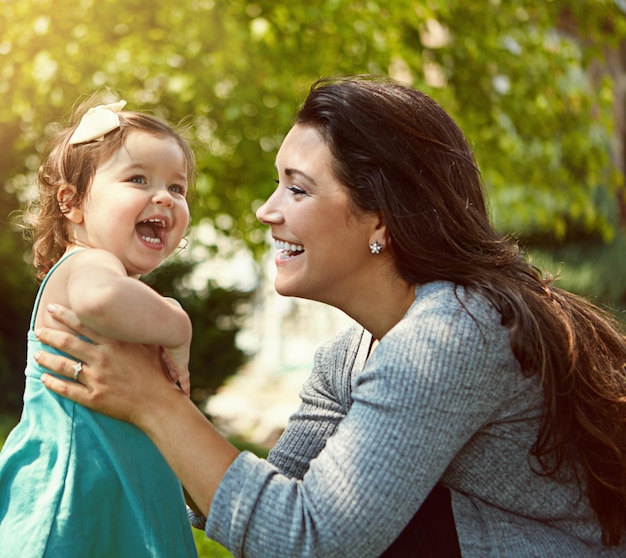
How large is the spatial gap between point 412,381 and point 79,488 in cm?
81

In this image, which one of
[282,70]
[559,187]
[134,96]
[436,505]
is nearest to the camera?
[436,505]

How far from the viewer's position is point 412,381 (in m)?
1.79

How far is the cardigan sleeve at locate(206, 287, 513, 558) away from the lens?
174cm

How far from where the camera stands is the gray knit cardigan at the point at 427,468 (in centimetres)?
174

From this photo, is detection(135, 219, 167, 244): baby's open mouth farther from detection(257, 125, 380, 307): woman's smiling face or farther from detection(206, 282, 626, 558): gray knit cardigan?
detection(206, 282, 626, 558): gray knit cardigan

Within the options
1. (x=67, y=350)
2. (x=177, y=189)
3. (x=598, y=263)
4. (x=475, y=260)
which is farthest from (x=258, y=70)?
(x=598, y=263)

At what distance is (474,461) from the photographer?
1983 mm

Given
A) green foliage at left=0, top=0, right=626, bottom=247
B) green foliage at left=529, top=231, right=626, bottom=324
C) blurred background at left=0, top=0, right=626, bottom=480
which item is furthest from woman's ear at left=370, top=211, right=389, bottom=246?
green foliage at left=529, top=231, right=626, bottom=324

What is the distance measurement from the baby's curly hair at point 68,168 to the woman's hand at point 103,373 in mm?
389

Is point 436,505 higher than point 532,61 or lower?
lower

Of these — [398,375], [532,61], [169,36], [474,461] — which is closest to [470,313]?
[398,375]

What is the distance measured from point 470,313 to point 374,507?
49 cm

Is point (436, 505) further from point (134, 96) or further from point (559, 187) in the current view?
point (559, 187)

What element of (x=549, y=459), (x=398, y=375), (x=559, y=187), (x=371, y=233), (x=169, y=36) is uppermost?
(x=169, y=36)
